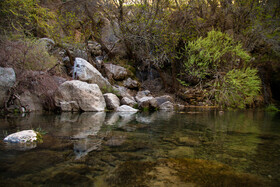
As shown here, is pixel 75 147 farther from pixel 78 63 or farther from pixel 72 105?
pixel 78 63

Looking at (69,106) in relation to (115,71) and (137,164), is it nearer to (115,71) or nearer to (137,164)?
(115,71)

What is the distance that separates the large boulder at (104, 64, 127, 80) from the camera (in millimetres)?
14383

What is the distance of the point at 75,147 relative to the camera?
8.00 ft

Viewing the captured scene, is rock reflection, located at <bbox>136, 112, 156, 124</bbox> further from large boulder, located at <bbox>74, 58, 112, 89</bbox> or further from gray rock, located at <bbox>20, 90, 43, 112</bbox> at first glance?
gray rock, located at <bbox>20, 90, 43, 112</bbox>

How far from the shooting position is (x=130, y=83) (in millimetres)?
14461

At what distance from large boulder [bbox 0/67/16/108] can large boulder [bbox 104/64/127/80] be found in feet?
25.2

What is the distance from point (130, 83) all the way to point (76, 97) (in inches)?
260

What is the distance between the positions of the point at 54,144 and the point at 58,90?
20.5 ft

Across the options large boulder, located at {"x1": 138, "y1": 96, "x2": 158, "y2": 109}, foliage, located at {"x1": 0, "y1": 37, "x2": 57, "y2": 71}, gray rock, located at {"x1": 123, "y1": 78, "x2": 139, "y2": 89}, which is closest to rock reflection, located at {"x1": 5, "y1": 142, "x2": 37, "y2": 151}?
foliage, located at {"x1": 0, "y1": 37, "x2": 57, "y2": 71}

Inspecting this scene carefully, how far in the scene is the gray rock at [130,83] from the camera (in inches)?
566

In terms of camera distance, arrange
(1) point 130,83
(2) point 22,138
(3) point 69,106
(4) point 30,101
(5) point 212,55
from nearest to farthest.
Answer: (2) point 22,138 → (4) point 30,101 → (3) point 69,106 → (5) point 212,55 → (1) point 130,83

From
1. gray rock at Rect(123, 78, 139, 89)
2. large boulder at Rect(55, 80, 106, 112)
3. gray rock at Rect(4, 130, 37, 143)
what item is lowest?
gray rock at Rect(4, 130, 37, 143)

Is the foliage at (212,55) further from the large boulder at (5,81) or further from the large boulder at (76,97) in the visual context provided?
the large boulder at (5,81)

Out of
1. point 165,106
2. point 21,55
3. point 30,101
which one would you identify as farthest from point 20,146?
point 165,106
